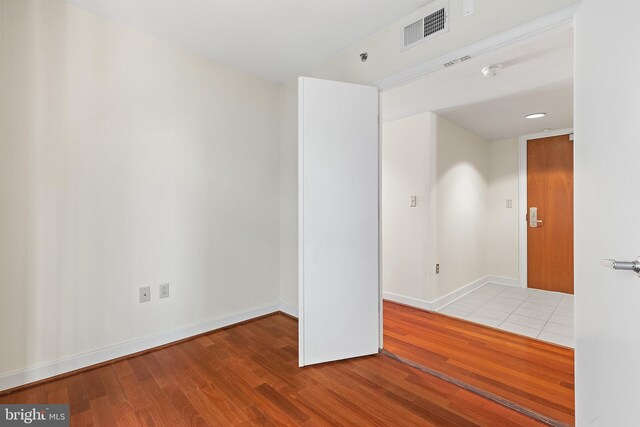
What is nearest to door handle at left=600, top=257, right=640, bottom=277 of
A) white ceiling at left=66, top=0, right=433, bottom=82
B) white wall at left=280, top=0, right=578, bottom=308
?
Answer: white wall at left=280, top=0, right=578, bottom=308

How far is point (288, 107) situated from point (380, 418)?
9.08ft

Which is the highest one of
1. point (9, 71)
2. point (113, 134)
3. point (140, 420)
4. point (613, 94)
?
point (9, 71)

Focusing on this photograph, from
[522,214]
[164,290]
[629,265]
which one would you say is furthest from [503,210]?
[164,290]

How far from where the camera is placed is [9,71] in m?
1.77

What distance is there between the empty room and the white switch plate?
0.04 ft

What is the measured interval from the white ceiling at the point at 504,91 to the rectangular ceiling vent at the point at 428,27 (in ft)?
0.82

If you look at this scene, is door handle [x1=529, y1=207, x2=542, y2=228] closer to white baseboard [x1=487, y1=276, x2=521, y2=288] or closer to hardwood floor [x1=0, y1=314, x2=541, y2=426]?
white baseboard [x1=487, y1=276, x2=521, y2=288]

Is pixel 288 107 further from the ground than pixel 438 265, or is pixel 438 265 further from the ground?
pixel 288 107

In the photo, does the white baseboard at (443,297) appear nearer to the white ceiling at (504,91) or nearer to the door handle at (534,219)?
the door handle at (534,219)

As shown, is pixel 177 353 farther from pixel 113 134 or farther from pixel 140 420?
pixel 113 134

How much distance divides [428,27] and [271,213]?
6.92ft

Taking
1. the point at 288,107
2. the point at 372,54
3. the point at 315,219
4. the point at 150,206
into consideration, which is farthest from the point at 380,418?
the point at 288,107

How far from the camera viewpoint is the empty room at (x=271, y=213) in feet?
4.06

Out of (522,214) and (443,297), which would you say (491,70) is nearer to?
(443,297)
